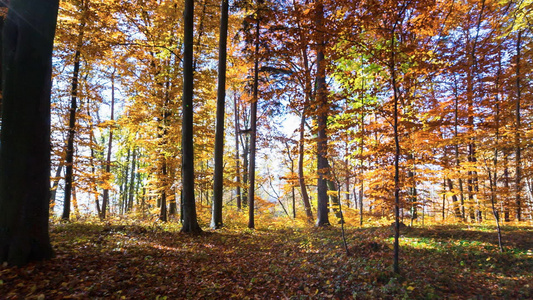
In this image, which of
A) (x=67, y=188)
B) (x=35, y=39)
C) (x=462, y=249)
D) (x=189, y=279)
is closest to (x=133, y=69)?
(x=67, y=188)

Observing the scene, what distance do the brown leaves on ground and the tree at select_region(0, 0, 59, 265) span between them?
1.47ft

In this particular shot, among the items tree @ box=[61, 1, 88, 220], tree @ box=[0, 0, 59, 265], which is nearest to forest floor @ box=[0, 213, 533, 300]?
tree @ box=[0, 0, 59, 265]

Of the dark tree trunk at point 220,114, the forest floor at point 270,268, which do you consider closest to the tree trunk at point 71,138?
the forest floor at point 270,268

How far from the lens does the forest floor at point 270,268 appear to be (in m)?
3.89

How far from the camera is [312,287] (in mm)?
4754

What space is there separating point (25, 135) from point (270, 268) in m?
5.32

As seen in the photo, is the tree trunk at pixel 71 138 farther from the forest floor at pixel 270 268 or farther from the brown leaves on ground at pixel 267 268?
the brown leaves on ground at pixel 267 268

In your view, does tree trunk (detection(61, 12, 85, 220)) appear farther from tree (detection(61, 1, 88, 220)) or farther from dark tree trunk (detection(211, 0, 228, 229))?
dark tree trunk (detection(211, 0, 228, 229))

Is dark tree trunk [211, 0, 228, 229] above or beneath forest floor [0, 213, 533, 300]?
above

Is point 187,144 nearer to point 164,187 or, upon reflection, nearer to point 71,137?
point 164,187

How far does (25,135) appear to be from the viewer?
12.9 feet

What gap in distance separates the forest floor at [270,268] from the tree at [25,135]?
462 mm

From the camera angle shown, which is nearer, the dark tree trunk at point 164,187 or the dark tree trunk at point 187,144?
the dark tree trunk at point 187,144

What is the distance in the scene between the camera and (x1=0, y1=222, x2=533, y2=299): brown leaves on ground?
3.88 metres
